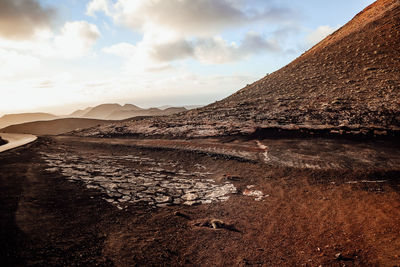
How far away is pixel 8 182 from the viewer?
7.51m

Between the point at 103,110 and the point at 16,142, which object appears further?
the point at 103,110

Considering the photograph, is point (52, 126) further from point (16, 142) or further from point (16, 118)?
point (16, 118)

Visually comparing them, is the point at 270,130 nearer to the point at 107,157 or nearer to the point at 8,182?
the point at 107,157

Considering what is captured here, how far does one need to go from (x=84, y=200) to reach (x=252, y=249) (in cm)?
555

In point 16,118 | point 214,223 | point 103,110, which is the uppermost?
point 103,110

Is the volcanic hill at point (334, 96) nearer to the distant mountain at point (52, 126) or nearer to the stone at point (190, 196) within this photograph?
the stone at point (190, 196)

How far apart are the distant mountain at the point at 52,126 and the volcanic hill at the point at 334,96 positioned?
4242 centimetres

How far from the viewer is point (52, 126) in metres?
59.6

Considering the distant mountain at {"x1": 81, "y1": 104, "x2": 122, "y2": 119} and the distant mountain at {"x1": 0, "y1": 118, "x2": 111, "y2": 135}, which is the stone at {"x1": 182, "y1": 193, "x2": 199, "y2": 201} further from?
the distant mountain at {"x1": 81, "y1": 104, "x2": 122, "y2": 119}

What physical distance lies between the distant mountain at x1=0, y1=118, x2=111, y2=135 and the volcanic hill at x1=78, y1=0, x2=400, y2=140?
42421 mm

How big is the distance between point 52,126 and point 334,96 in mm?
69198

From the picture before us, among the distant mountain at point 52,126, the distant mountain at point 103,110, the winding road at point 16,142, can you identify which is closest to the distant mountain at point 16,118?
the distant mountain at point 103,110

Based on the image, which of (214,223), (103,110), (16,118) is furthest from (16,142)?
(16,118)

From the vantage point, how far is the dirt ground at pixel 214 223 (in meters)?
4.46
